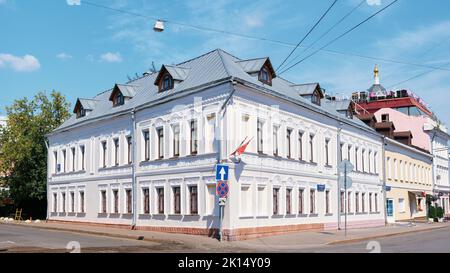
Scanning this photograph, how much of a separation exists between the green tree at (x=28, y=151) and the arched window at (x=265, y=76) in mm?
23669

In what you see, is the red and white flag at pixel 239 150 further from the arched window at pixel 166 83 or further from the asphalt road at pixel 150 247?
the arched window at pixel 166 83

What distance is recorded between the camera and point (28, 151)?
46094mm

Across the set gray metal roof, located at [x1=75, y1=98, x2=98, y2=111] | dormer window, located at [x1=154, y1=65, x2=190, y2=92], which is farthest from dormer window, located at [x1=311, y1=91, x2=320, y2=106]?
gray metal roof, located at [x1=75, y1=98, x2=98, y2=111]

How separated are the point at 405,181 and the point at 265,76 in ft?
88.8

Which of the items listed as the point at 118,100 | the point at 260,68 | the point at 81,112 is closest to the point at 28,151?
the point at 81,112

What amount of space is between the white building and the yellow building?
699 centimetres

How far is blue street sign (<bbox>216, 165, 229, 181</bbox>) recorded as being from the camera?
2325 centimetres

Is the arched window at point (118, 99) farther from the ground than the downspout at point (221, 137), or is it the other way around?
the arched window at point (118, 99)

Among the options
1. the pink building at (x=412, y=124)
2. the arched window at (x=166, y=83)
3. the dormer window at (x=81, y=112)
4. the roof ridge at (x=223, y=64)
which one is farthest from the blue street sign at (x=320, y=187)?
the pink building at (x=412, y=124)

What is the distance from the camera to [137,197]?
31109 mm

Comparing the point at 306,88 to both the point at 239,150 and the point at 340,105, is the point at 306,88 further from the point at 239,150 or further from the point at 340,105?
the point at 239,150

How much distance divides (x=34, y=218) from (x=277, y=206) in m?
28.1

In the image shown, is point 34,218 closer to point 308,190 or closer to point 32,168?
point 32,168

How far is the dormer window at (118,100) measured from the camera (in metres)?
34.8
